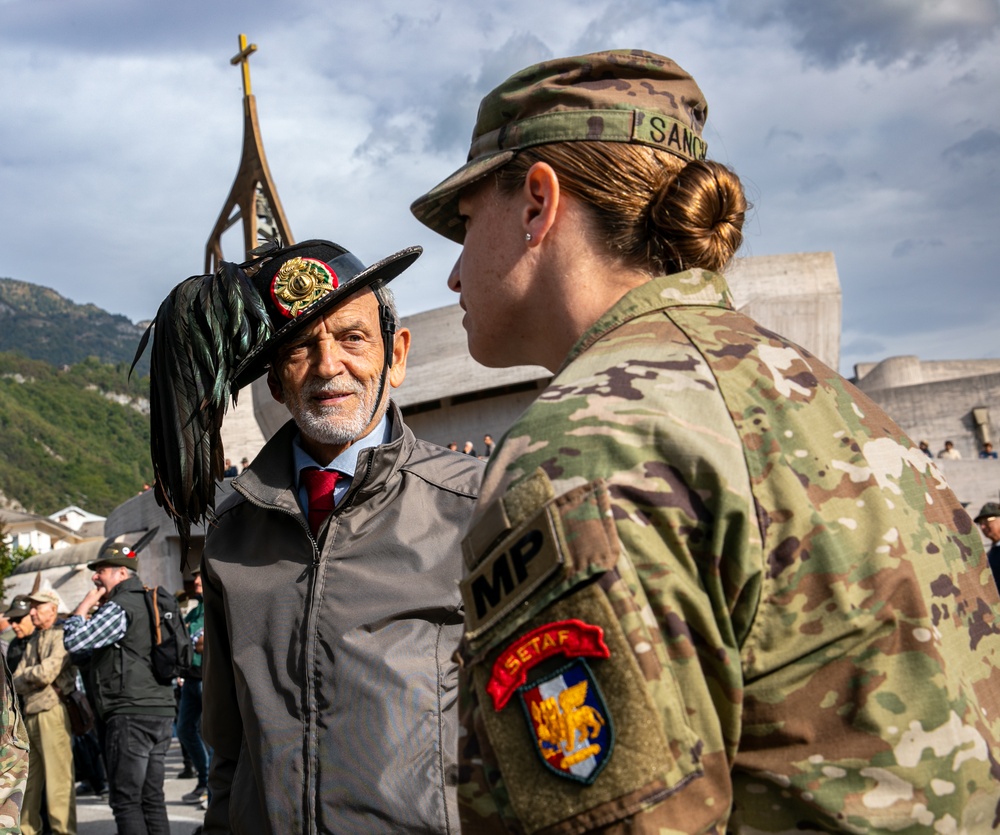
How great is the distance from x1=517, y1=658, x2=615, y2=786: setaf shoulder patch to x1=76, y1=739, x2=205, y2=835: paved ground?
6.30m

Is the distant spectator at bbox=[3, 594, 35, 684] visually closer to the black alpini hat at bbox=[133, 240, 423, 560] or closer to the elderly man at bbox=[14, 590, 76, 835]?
the elderly man at bbox=[14, 590, 76, 835]

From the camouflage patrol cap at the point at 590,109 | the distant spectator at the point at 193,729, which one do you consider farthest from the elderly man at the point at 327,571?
the distant spectator at the point at 193,729

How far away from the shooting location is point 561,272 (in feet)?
4.53

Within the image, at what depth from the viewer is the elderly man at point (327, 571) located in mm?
2250

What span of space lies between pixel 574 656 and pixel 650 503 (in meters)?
0.17

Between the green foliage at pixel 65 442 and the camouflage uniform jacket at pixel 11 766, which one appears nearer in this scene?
the camouflage uniform jacket at pixel 11 766

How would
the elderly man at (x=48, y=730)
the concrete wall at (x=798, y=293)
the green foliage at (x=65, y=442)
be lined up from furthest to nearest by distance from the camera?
the green foliage at (x=65, y=442) → the concrete wall at (x=798, y=293) → the elderly man at (x=48, y=730)

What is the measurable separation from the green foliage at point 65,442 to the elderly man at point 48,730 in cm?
8685

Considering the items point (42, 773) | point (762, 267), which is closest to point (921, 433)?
point (762, 267)

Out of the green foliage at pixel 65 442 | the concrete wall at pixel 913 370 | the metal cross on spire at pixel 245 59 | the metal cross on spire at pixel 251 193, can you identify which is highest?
the green foliage at pixel 65 442

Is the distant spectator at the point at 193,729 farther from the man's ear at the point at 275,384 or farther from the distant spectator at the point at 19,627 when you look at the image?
the man's ear at the point at 275,384

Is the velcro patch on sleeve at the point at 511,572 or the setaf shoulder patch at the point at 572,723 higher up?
the velcro patch on sleeve at the point at 511,572

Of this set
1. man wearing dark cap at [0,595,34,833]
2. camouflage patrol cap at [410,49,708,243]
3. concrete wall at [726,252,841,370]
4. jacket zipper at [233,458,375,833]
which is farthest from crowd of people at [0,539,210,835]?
concrete wall at [726,252,841,370]

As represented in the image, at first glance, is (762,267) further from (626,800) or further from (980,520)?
(626,800)
